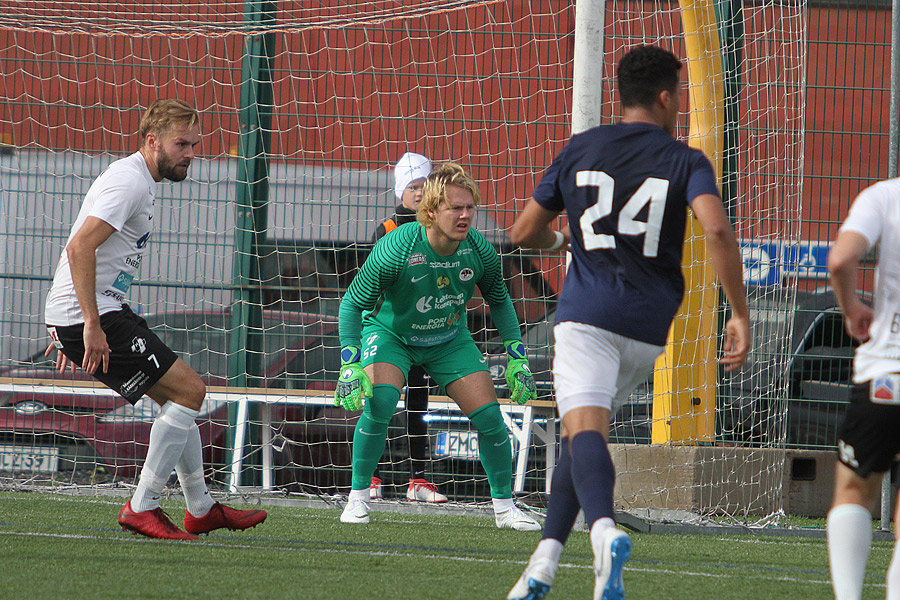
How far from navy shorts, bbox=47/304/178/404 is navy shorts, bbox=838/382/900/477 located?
2.72 metres

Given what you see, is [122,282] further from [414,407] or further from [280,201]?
[280,201]

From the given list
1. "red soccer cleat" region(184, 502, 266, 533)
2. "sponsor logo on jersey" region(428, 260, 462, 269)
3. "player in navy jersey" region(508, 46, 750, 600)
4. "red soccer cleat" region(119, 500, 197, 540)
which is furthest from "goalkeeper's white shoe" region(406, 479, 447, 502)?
"player in navy jersey" region(508, 46, 750, 600)

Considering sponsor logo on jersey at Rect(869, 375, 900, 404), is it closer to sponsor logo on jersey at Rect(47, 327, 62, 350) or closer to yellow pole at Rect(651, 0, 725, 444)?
sponsor logo on jersey at Rect(47, 327, 62, 350)

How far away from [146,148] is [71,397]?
323 centimetres

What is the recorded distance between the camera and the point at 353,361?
532cm

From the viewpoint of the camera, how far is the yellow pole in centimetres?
625

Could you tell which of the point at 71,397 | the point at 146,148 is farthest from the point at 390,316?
the point at 71,397

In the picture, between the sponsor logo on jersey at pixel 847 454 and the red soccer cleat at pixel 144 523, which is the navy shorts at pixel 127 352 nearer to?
the red soccer cleat at pixel 144 523

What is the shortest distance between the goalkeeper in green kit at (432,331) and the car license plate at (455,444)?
144 centimetres

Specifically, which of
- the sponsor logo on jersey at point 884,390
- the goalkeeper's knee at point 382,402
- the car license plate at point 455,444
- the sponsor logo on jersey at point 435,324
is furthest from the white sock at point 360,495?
the sponsor logo on jersey at point 884,390

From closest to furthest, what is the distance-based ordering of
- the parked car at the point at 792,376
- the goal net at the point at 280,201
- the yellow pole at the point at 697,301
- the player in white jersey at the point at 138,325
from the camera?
the player in white jersey at the point at 138,325, the yellow pole at the point at 697,301, the parked car at the point at 792,376, the goal net at the point at 280,201

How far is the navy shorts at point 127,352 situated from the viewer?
435 cm

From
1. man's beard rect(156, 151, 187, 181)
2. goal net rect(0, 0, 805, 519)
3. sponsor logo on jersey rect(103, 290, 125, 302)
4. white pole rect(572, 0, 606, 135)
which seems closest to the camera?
sponsor logo on jersey rect(103, 290, 125, 302)

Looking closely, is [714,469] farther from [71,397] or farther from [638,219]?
[71,397]
